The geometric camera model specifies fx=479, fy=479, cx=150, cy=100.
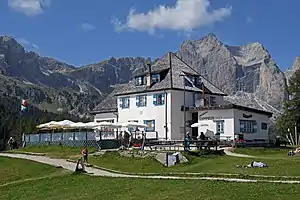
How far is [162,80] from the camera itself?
209 feet

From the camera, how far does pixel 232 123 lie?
53.4 m

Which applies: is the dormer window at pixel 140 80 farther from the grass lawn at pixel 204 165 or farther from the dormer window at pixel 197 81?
the grass lawn at pixel 204 165

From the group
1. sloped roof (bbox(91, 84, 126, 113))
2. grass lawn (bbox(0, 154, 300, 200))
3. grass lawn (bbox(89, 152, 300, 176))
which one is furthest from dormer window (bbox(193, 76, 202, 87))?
grass lawn (bbox(0, 154, 300, 200))

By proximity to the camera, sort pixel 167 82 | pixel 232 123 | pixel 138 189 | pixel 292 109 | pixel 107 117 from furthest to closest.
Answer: pixel 292 109, pixel 107 117, pixel 167 82, pixel 232 123, pixel 138 189

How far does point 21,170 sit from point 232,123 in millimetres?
24128

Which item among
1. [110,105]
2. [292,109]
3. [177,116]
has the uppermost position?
[292,109]

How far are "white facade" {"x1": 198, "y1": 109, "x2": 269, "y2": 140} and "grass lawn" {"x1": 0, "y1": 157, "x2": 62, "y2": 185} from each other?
71.5 feet

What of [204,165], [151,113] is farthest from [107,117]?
[204,165]

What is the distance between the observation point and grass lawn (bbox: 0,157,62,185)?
122 ft

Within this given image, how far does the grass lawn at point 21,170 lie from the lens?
37.3 m

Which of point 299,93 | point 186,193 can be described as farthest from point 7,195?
point 299,93

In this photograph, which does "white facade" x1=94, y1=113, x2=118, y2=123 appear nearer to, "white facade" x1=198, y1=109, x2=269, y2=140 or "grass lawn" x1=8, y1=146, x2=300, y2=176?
"white facade" x1=198, y1=109, x2=269, y2=140

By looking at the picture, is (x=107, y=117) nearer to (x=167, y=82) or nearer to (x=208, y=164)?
(x=167, y=82)

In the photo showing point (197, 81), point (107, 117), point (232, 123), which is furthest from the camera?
point (107, 117)
